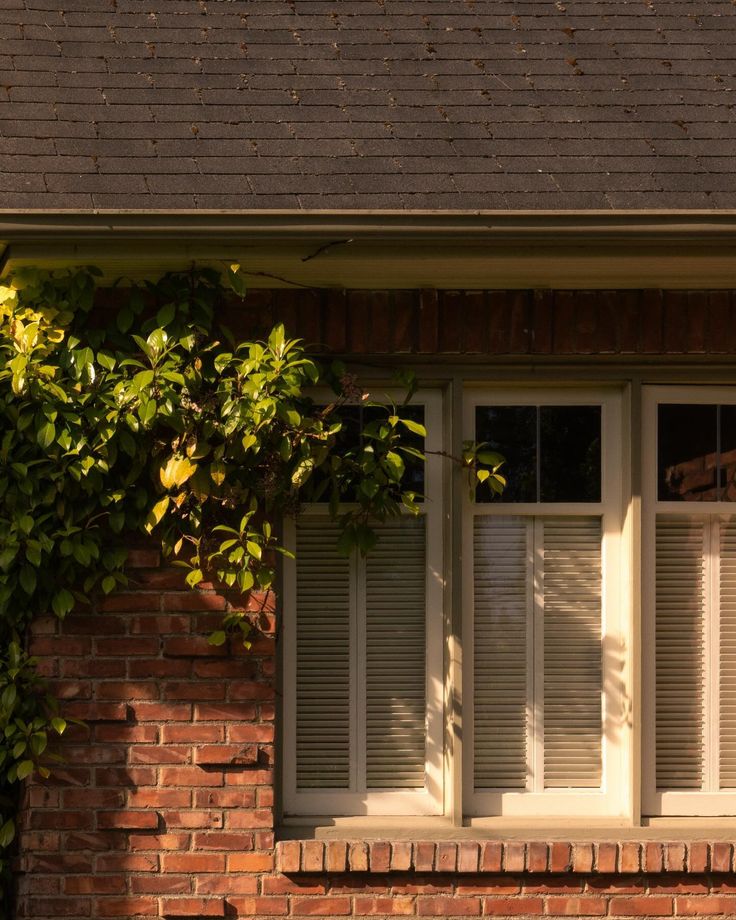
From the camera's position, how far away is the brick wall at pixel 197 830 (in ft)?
13.5

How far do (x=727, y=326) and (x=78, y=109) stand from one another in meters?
2.57

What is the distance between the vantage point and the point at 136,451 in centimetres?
402

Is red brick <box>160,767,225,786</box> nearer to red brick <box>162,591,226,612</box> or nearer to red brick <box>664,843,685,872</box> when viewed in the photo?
red brick <box>162,591,226,612</box>

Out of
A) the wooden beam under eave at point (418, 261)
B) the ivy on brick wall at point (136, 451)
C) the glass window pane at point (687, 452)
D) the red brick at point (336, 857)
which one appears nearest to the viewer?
the wooden beam under eave at point (418, 261)

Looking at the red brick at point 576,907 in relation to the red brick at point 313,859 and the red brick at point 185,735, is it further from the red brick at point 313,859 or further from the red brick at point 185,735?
the red brick at point 185,735

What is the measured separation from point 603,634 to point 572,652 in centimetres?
14

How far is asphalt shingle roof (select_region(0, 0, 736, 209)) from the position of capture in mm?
4051

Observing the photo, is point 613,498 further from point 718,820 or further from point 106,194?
point 106,194

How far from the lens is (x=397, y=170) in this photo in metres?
4.14

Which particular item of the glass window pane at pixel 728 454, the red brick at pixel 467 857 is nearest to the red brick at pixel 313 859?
the red brick at pixel 467 857

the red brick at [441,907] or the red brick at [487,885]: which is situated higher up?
the red brick at [487,885]

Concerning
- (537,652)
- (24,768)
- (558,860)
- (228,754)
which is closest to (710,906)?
(558,860)

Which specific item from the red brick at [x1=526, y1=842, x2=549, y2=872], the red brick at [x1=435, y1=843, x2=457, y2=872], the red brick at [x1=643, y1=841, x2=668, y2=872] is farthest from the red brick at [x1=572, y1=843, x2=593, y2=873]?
the red brick at [x1=435, y1=843, x2=457, y2=872]

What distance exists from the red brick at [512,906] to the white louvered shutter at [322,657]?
0.67 meters
